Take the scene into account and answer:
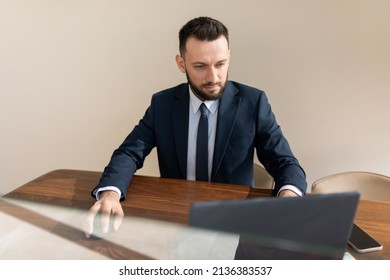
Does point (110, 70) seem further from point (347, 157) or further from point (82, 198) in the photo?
point (347, 157)

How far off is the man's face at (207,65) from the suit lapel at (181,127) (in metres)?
0.09

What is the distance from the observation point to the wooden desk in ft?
3.31

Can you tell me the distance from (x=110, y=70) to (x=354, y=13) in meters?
1.43

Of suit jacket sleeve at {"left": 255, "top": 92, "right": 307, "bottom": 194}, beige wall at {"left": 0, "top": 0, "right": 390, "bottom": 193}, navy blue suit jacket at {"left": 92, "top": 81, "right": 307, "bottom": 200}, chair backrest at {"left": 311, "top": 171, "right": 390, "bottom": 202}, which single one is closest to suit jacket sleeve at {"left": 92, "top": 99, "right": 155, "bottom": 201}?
navy blue suit jacket at {"left": 92, "top": 81, "right": 307, "bottom": 200}

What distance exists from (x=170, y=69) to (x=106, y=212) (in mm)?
1226

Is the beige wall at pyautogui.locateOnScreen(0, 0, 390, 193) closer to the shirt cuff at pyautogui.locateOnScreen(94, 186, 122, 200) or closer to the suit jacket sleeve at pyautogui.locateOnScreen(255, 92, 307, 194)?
the suit jacket sleeve at pyautogui.locateOnScreen(255, 92, 307, 194)

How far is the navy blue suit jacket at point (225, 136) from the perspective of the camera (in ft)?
4.89

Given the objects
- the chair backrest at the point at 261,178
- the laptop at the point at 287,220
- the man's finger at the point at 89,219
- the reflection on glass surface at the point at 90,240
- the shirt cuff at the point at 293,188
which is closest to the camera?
the laptop at the point at 287,220

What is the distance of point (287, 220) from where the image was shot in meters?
0.60

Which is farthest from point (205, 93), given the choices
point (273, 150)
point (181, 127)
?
point (273, 150)

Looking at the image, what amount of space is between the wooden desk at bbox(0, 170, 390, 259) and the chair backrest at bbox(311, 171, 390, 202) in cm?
41

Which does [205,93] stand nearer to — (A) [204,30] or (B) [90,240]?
(A) [204,30]

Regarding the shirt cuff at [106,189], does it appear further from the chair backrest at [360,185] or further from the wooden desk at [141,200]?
the chair backrest at [360,185]

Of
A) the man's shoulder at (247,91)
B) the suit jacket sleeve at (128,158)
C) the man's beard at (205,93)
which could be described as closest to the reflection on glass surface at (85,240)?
the suit jacket sleeve at (128,158)
